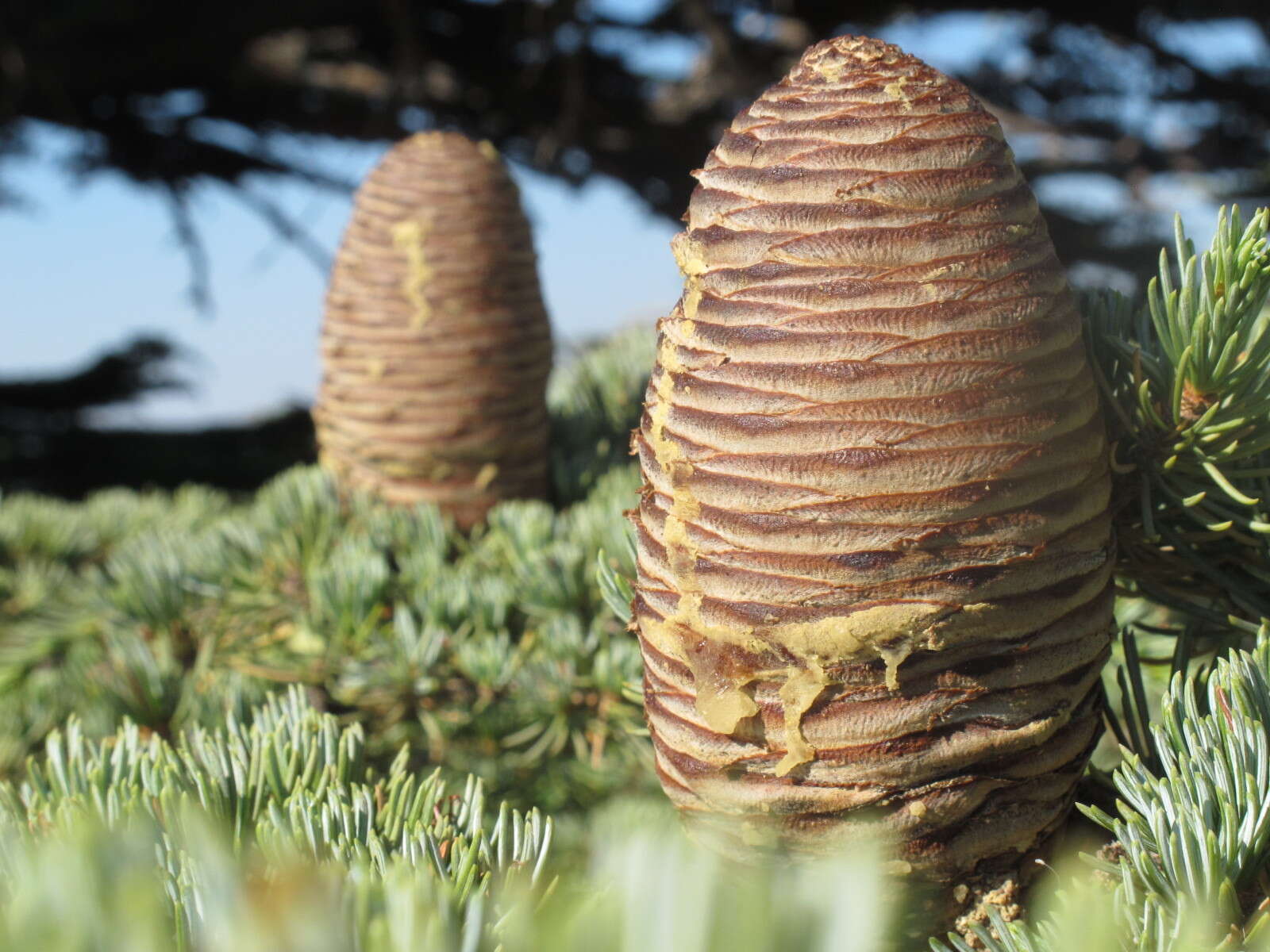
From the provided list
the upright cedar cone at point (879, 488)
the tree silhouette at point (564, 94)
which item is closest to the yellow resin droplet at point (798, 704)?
the upright cedar cone at point (879, 488)

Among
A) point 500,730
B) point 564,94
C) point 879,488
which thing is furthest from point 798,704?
point 564,94

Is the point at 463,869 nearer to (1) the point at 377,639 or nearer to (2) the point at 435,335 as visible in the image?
(1) the point at 377,639

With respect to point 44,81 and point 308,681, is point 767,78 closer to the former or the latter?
point 44,81

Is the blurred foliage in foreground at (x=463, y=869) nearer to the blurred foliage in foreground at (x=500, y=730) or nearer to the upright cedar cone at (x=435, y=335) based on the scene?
the blurred foliage in foreground at (x=500, y=730)

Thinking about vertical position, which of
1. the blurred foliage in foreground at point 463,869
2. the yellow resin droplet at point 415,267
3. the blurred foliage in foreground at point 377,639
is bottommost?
the blurred foliage in foreground at point 377,639

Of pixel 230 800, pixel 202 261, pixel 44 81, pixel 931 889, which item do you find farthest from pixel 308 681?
pixel 202 261

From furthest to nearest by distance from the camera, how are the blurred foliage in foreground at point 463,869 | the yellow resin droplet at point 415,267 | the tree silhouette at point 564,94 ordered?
the tree silhouette at point 564,94 → the yellow resin droplet at point 415,267 → the blurred foliage in foreground at point 463,869

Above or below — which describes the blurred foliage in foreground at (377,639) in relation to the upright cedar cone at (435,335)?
below
